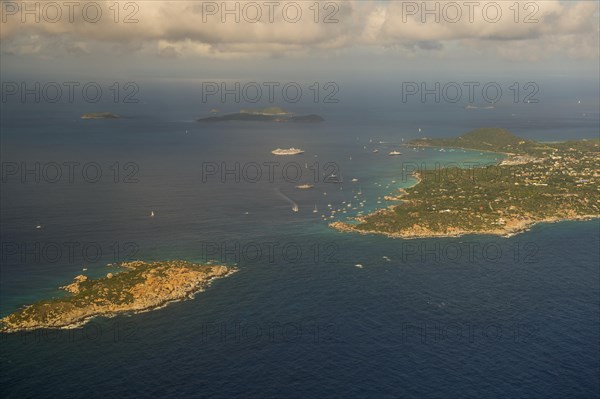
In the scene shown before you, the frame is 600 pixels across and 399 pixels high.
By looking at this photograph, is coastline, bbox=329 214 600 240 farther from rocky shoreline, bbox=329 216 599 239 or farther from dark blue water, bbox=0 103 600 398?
dark blue water, bbox=0 103 600 398

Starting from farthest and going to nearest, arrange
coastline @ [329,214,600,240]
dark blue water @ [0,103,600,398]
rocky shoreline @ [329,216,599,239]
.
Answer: rocky shoreline @ [329,216,599,239] < coastline @ [329,214,600,240] < dark blue water @ [0,103,600,398]

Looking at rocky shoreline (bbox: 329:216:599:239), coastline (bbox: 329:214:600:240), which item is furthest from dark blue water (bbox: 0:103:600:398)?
rocky shoreline (bbox: 329:216:599:239)

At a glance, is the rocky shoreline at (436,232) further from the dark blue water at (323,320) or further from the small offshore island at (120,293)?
the small offshore island at (120,293)

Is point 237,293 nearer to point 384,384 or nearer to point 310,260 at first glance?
point 310,260

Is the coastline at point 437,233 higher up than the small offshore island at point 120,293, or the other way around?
the coastline at point 437,233

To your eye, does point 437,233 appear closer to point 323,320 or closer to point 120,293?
point 323,320

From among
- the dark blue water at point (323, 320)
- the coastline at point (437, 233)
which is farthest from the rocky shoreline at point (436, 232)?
the dark blue water at point (323, 320)

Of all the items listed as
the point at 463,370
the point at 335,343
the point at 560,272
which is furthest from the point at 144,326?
the point at 560,272

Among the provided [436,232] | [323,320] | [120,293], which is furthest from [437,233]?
[120,293]
